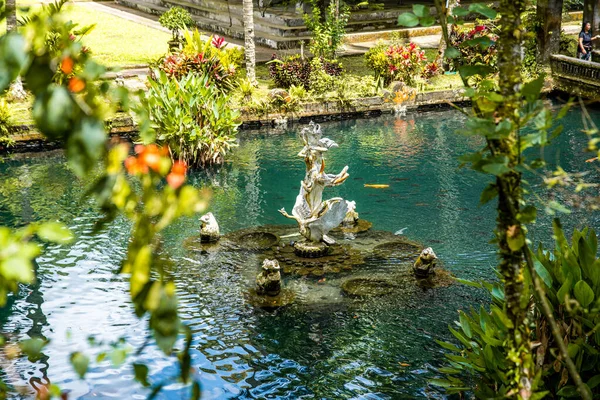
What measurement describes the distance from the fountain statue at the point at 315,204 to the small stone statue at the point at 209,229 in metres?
1.18

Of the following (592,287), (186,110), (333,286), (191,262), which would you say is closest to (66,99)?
(592,287)

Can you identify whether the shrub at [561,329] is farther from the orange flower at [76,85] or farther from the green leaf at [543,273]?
the orange flower at [76,85]

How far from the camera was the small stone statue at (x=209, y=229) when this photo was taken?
9945 millimetres

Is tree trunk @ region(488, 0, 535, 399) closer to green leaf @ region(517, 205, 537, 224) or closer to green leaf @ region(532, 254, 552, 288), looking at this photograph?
green leaf @ region(517, 205, 537, 224)

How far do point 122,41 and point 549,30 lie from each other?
12475 millimetres

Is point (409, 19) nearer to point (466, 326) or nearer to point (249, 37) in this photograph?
point (466, 326)

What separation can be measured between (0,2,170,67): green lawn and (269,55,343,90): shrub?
3.39 m

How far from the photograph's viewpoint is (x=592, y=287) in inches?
206

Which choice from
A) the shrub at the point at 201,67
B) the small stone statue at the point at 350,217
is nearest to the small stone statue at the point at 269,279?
the small stone statue at the point at 350,217

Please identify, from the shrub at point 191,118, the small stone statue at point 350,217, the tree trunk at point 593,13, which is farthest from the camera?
the tree trunk at point 593,13

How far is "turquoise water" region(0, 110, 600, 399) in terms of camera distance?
674 cm

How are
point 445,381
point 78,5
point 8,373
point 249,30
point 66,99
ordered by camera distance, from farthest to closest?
point 78,5 → point 249,30 → point 8,373 → point 445,381 → point 66,99

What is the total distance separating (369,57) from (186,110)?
7.02 meters

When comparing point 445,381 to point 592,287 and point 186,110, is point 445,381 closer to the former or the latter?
point 592,287
